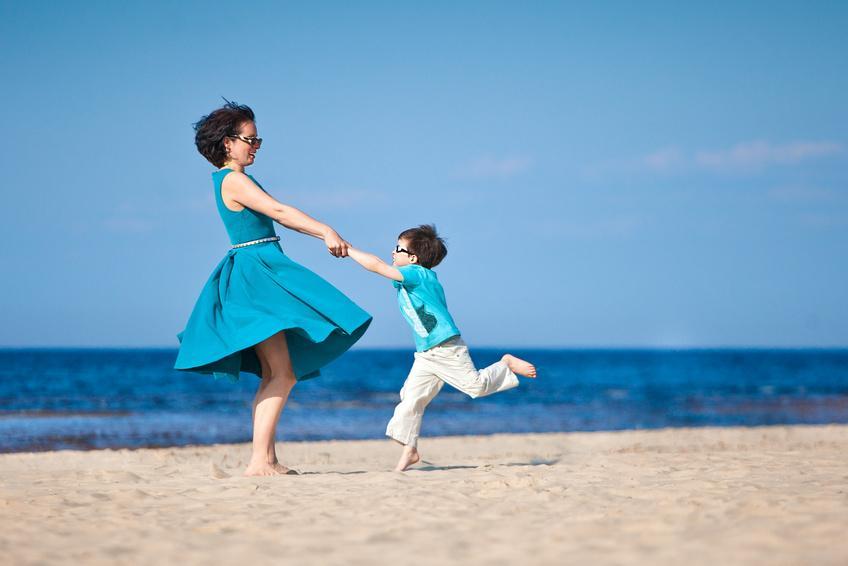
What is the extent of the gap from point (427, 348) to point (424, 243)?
0.66 m

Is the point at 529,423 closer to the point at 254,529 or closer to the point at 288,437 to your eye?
the point at 288,437

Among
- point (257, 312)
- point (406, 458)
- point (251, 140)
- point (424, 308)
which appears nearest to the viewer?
point (257, 312)

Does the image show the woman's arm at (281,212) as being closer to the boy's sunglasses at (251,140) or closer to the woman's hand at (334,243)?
the woman's hand at (334,243)

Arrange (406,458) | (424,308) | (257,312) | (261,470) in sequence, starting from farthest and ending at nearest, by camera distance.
A: (406,458) → (424,308) → (261,470) → (257,312)

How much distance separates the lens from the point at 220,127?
5211mm

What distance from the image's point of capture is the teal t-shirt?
5.44m

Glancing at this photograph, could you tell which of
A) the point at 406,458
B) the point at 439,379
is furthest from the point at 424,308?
the point at 406,458

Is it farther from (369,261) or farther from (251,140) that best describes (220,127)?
(369,261)

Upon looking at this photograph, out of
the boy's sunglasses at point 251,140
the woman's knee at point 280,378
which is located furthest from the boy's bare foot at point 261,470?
the boy's sunglasses at point 251,140

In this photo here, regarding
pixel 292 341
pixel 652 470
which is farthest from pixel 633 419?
pixel 292 341

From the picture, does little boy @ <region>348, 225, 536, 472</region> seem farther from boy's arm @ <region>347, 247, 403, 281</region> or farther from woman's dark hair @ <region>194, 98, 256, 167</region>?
woman's dark hair @ <region>194, 98, 256, 167</region>

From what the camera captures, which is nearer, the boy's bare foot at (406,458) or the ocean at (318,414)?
the boy's bare foot at (406,458)

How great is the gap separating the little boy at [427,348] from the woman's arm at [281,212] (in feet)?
1.68

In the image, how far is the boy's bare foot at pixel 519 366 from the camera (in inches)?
218
